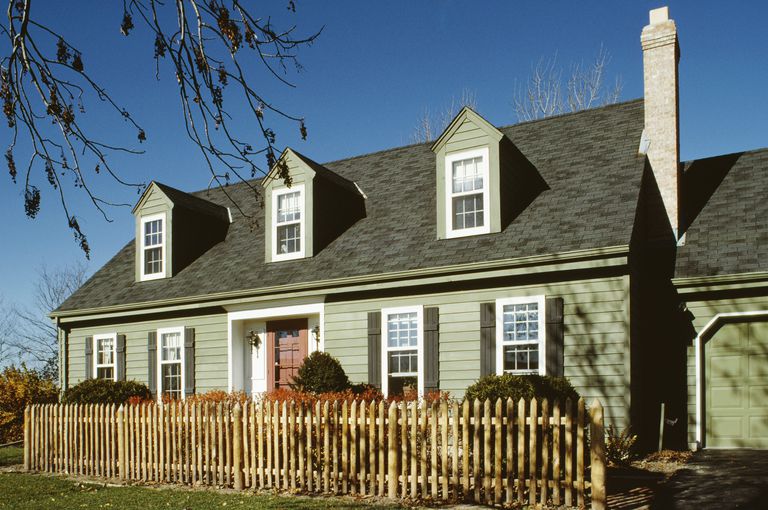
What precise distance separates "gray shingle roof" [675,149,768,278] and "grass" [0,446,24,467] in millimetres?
13993

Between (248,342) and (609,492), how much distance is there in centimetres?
Result: 1012

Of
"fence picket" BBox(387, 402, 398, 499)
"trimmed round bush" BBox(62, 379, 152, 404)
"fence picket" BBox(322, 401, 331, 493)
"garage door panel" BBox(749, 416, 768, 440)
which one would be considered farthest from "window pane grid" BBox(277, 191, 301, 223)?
"garage door panel" BBox(749, 416, 768, 440)

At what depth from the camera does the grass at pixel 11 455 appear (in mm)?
15106

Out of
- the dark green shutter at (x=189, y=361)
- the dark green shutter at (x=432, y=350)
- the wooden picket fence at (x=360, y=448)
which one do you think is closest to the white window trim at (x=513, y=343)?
the dark green shutter at (x=432, y=350)

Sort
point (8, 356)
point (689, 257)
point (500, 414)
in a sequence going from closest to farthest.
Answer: point (500, 414) → point (689, 257) → point (8, 356)

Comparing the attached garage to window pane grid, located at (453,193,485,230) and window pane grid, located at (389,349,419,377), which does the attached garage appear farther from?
window pane grid, located at (389,349,419,377)

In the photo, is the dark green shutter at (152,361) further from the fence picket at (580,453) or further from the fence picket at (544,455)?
the fence picket at (580,453)

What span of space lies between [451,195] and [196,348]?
294 inches

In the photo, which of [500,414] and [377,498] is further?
[377,498]

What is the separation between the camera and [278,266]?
16.6 metres

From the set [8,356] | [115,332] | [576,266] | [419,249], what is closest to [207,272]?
[115,332]

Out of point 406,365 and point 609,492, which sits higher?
point 406,365

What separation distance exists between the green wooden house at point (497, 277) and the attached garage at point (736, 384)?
0.08 feet

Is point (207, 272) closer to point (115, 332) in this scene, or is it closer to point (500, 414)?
point (115, 332)
